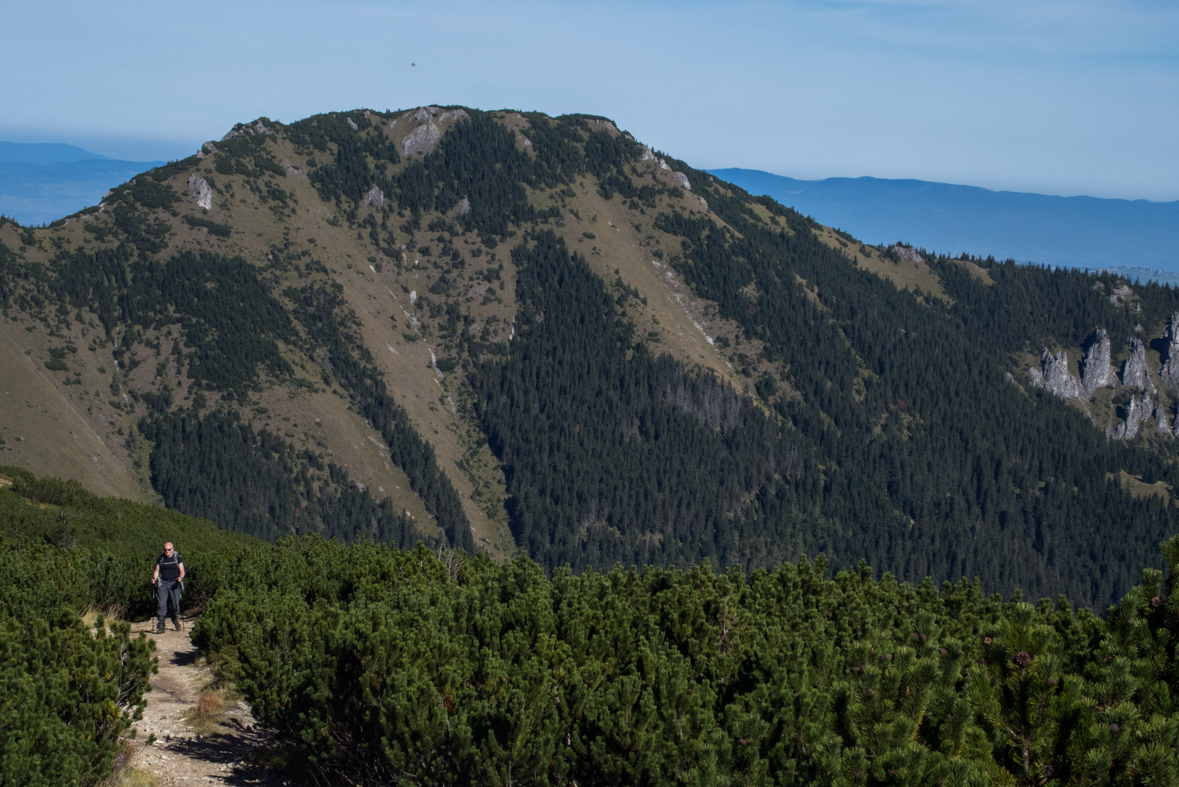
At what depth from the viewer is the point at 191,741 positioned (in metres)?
15.8

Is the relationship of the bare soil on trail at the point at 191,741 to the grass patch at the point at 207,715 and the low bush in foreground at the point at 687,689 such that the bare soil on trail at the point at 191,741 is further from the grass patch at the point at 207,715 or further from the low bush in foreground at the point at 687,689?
the low bush in foreground at the point at 687,689

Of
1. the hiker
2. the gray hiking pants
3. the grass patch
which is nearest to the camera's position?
the grass patch

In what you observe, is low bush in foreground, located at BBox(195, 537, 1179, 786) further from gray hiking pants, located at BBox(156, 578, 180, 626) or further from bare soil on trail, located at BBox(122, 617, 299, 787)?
gray hiking pants, located at BBox(156, 578, 180, 626)

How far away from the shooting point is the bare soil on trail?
47.3ft

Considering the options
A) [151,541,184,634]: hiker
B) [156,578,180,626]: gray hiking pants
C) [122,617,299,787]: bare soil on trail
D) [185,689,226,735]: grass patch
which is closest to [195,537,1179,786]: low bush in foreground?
[185,689,226,735]: grass patch

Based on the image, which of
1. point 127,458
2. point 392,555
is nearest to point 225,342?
point 127,458

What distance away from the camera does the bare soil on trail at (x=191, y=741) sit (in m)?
14.4

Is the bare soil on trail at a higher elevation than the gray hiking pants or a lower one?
lower

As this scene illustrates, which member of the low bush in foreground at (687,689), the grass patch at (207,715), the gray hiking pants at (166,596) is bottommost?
the grass patch at (207,715)

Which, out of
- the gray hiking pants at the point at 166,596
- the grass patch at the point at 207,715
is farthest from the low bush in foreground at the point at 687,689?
the gray hiking pants at the point at 166,596

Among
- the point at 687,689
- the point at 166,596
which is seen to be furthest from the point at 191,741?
the point at 687,689

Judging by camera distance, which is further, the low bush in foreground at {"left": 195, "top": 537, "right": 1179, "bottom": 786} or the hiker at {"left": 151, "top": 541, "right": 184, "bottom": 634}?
the hiker at {"left": 151, "top": 541, "right": 184, "bottom": 634}

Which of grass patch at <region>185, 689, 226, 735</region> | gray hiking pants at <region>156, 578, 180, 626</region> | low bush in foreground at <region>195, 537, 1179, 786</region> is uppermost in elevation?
low bush in foreground at <region>195, 537, 1179, 786</region>

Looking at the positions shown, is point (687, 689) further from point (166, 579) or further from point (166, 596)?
point (166, 596)
